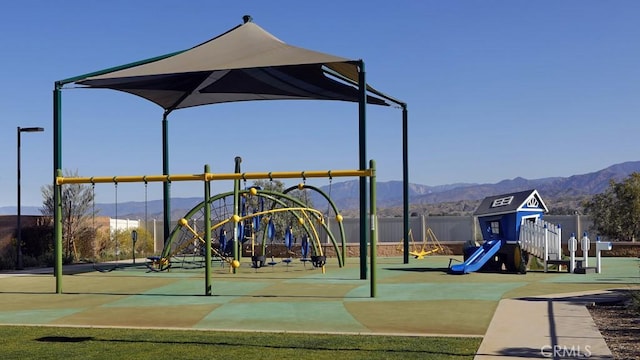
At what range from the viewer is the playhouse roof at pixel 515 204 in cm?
2247

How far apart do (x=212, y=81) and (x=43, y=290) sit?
38.3 feet

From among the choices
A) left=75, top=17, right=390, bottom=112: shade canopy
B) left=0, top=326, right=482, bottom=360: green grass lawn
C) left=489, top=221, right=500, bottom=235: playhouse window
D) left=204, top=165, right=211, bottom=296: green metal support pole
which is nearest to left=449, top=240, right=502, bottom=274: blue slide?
left=489, top=221, right=500, bottom=235: playhouse window

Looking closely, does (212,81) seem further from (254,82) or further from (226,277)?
(226,277)

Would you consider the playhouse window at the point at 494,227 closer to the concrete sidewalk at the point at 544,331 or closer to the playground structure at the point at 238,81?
the playground structure at the point at 238,81

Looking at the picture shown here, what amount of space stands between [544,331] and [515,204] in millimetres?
12770

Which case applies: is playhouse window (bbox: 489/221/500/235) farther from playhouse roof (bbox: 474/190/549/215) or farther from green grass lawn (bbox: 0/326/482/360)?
green grass lawn (bbox: 0/326/482/360)

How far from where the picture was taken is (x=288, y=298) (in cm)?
1520

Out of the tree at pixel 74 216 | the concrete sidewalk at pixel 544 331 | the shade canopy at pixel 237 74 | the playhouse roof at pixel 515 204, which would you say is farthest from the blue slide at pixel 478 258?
the tree at pixel 74 216

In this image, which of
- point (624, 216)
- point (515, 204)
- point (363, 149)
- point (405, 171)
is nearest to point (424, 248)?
point (405, 171)

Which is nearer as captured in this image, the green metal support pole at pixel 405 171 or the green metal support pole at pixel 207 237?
the green metal support pole at pixel 207 237

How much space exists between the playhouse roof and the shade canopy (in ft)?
16.1

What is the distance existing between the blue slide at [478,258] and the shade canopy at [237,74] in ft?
19.1

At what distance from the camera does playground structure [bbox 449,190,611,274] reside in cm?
2145

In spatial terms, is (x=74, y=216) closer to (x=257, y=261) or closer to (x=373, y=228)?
(x=257, y=261)
